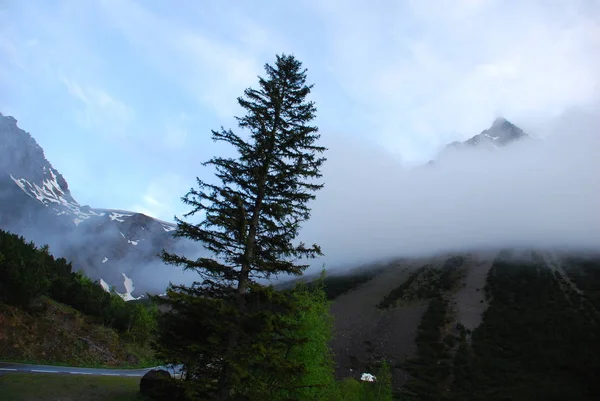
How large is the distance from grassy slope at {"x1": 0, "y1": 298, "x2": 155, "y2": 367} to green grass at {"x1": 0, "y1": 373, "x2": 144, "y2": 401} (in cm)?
903

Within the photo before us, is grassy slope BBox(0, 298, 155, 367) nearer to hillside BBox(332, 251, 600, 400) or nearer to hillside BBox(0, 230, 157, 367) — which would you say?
hillside BBox(0, 230, 157, 367)

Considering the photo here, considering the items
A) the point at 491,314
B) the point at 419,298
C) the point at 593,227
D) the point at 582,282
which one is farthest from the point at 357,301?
the point at 593,227

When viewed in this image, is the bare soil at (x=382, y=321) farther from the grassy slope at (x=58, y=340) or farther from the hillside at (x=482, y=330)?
the grassy slope at (x=58, y=340)

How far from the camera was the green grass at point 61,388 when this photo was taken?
54.0 ft

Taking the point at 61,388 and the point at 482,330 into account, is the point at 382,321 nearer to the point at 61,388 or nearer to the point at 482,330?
the point at 482,330

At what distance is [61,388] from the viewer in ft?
59.3

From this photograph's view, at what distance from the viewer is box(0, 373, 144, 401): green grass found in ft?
54.0

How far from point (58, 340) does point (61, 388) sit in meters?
15.4

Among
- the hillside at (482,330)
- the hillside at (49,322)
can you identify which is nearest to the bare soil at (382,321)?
the hillside at (482,330)

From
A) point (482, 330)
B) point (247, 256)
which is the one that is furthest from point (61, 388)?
point (482, 330)

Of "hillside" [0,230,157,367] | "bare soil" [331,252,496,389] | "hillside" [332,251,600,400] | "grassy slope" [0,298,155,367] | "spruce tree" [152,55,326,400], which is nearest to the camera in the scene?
"spruce tree" [152,55,326,400]

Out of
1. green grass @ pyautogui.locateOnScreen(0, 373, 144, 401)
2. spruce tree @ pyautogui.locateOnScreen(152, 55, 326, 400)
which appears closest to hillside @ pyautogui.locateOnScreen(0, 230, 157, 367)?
green grass @ pyautogui.locateOnScreen(0, 373, 144, 401)

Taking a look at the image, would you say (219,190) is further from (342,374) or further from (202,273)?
(342,374)

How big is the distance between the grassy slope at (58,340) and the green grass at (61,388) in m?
9.03
